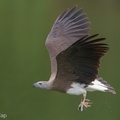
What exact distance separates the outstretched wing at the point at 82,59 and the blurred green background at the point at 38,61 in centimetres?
183

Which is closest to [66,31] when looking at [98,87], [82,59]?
[98,87]

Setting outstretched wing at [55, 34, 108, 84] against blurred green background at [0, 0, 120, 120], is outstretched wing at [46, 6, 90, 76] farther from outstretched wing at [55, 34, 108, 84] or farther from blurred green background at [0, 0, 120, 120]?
blurred green background at [0, 0, 120, 120]

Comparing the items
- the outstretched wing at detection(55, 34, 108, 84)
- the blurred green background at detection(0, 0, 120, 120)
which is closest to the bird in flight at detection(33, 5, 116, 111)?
the outstretched wing at detection(55, 34, 108, 84)

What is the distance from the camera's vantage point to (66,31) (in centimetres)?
704

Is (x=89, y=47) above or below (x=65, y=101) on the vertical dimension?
above

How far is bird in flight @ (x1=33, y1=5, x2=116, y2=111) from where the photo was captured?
5.43 meters

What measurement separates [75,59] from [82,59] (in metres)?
0.08

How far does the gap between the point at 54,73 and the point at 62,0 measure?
334 inches

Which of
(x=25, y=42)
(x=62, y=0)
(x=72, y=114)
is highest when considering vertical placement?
(x=62, y=0)

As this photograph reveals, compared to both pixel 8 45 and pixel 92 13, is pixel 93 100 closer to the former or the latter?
pixel 8 45

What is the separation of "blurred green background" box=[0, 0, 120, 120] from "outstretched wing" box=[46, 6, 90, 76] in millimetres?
1349

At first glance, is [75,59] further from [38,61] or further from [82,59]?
[38,61]

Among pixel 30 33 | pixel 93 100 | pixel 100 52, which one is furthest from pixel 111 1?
pixel 100 52

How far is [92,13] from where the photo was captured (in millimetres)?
14297
